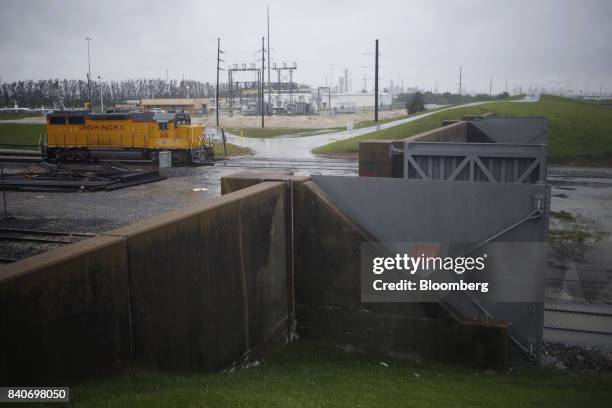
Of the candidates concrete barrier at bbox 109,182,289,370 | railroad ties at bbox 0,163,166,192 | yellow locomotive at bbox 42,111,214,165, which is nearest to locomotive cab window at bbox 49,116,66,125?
yellow locomotive at bbox 42,111,214,165

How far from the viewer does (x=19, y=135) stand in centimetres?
5259

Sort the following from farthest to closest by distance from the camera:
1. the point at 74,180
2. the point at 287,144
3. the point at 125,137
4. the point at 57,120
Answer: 1. the point at 287,144
2. the point at 57,120
3. the point at 125,137
4. the point at 74,180

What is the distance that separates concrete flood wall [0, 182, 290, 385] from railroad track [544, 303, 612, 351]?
4699 mm

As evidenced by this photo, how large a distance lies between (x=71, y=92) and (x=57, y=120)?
328 ft

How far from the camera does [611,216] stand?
18.3m

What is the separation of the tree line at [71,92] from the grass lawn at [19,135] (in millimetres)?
21175

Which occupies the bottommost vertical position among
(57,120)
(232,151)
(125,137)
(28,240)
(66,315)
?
(28,240)

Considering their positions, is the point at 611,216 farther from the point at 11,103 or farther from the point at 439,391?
the point at 11,103

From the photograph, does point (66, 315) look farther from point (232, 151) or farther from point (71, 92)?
point (71, 92)

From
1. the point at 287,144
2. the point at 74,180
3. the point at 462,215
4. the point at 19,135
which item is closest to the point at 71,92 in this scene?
the point at 19,135

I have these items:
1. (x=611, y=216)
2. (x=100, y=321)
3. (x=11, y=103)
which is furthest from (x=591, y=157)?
(x=11, y=103)

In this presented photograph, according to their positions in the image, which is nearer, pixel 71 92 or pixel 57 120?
pixel 57 120

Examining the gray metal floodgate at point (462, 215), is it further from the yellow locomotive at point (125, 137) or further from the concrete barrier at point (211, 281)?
the yellow locomotive at point (125, 137)

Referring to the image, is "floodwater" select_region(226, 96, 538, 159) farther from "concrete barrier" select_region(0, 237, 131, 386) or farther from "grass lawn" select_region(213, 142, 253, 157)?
"concrete barrier" select_region(0, 237, 131, 386)
